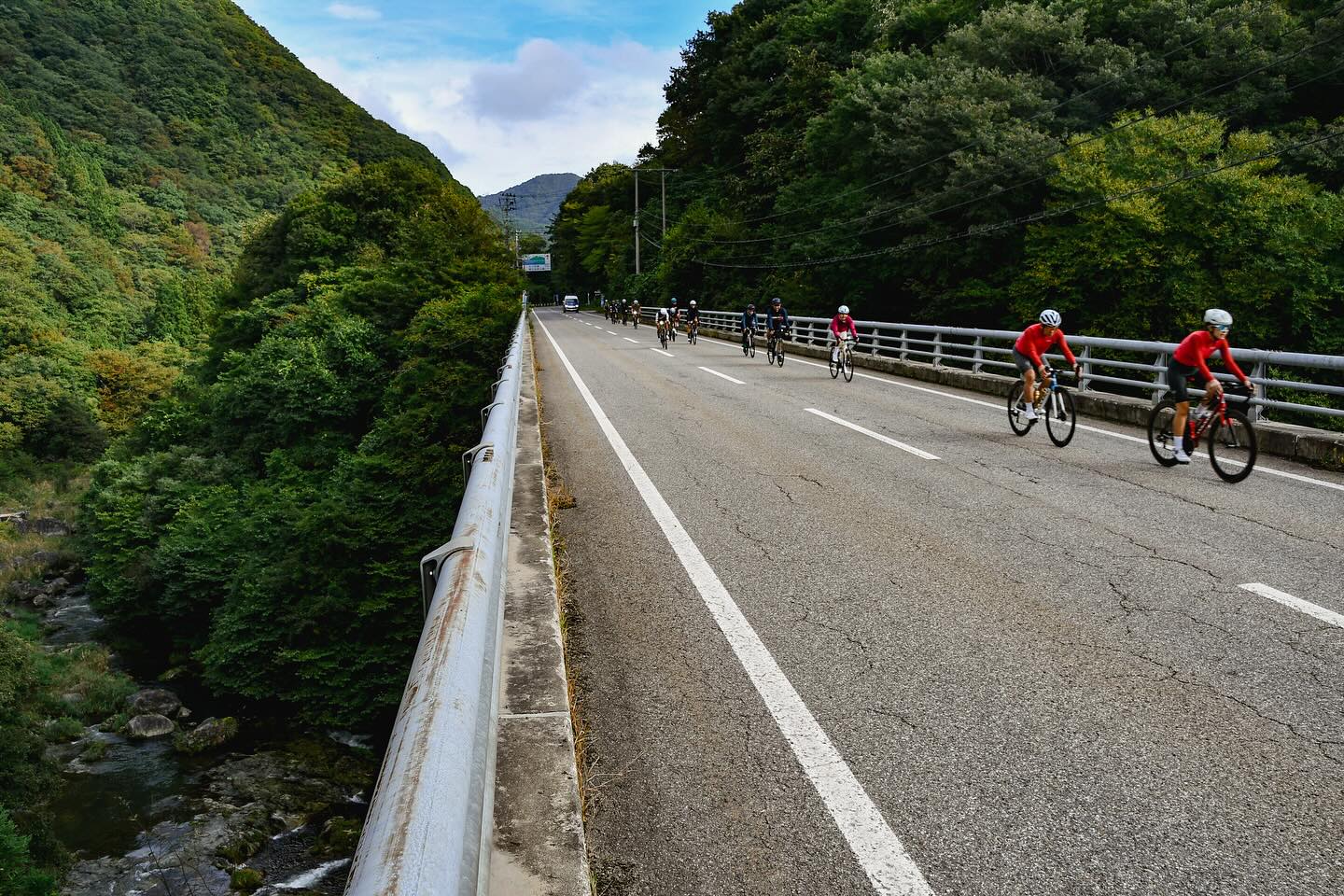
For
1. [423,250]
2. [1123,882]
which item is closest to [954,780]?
[1123,882]

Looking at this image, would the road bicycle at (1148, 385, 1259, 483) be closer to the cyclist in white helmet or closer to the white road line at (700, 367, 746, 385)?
Answer: the white road line at (700, 367, 746, 385)

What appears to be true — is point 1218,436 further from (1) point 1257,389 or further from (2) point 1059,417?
(1) point 1257,389

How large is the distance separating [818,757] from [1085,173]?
27.3 metres

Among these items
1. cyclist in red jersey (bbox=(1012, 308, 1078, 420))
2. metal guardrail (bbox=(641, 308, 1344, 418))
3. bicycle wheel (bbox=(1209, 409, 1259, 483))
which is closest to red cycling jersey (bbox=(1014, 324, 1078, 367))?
cyclist in red jersey (bbox=(1012, 308, 1078, 420))

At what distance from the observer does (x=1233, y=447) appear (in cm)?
858

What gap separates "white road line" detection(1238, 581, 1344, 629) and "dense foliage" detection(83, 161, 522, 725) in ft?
47.9

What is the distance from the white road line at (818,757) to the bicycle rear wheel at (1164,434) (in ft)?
19.0

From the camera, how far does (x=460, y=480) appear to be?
17.5m

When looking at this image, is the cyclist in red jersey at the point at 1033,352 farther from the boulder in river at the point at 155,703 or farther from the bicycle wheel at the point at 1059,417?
the boulder in river at the point at 155,703

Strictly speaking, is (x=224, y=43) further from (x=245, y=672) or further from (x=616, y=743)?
(x=616, y=743)

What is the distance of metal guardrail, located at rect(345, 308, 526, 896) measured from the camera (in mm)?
1395

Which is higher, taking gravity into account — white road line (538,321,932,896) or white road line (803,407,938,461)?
white road line (803,407,938,461)

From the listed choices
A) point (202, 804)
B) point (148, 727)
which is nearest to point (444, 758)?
point (202, 804)

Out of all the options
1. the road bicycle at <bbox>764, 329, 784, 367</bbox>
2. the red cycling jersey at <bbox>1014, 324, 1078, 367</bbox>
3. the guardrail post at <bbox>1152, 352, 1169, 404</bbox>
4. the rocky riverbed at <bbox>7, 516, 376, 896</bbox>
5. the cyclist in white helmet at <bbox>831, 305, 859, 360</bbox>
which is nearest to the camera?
the red cycling jersey at <bbox>1014, 324, 1078, 367</bbox>
